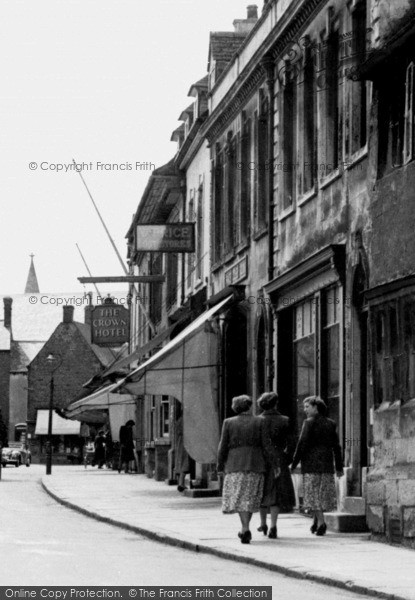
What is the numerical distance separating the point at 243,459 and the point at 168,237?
18.3 meters

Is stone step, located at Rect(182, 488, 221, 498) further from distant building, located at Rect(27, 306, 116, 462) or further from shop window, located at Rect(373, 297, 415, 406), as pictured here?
distant building, located at Rect(27, 306, 116, 462)

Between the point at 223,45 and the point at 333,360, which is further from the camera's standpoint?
the point at 223,45

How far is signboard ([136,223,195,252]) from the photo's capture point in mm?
35031

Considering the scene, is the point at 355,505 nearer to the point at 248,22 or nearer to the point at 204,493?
the point at 204,493

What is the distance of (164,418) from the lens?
44.8 metres

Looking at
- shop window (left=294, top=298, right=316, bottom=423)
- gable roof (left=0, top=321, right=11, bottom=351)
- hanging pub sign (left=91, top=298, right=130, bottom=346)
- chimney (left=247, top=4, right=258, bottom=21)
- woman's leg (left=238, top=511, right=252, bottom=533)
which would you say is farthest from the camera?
gable roof (left=0, top=321, right=11, bottom=351)

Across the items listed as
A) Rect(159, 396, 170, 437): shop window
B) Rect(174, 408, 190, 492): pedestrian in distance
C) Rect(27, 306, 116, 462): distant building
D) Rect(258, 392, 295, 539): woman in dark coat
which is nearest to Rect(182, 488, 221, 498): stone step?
Rect(174, 408, 190, 492): pedestrian in distance

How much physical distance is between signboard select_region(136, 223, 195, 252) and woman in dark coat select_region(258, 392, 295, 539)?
16074 mm

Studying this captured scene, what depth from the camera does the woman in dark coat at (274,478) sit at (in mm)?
18016

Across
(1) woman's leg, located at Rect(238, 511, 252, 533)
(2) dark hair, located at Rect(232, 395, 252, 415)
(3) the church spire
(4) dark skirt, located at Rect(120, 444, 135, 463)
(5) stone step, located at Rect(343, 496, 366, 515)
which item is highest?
(3) the church spire

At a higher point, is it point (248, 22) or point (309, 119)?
point (248, 22)

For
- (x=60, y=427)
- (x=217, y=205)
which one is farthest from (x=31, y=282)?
(x=217, y=205)

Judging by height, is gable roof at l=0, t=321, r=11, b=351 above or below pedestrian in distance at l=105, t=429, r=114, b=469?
above

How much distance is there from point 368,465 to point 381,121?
14.8 feet
